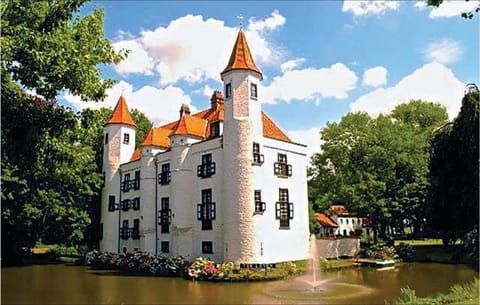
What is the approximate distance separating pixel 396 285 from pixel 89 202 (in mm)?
26735

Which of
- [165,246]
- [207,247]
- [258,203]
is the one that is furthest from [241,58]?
[165,246]

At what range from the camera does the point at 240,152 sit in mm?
25344

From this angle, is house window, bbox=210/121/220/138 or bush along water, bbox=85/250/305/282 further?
house window, bbox=210/121/220/138

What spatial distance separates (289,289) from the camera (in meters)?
18.2

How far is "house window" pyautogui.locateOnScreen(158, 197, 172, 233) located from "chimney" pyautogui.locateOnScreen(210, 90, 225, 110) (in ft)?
26.5

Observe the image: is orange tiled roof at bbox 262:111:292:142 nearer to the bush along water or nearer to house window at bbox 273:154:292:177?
house window at bbox 273:154:292:177

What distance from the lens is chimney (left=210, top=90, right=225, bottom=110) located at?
3321 cm

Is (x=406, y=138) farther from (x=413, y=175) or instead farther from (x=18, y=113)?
(x=18, y=113)

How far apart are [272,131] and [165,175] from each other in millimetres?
8247

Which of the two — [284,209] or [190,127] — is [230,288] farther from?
[190,127]

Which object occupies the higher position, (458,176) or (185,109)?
(185,109)

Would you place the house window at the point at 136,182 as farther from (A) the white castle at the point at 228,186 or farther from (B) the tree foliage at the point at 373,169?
(B) the tree foliage at the point at 373,169

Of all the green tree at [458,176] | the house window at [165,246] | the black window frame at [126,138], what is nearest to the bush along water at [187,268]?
the house window at [165,246]

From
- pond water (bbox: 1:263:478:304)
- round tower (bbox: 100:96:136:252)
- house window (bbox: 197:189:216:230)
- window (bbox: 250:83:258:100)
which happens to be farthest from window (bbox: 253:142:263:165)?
round tower (bbox: 100:96:136:252)
